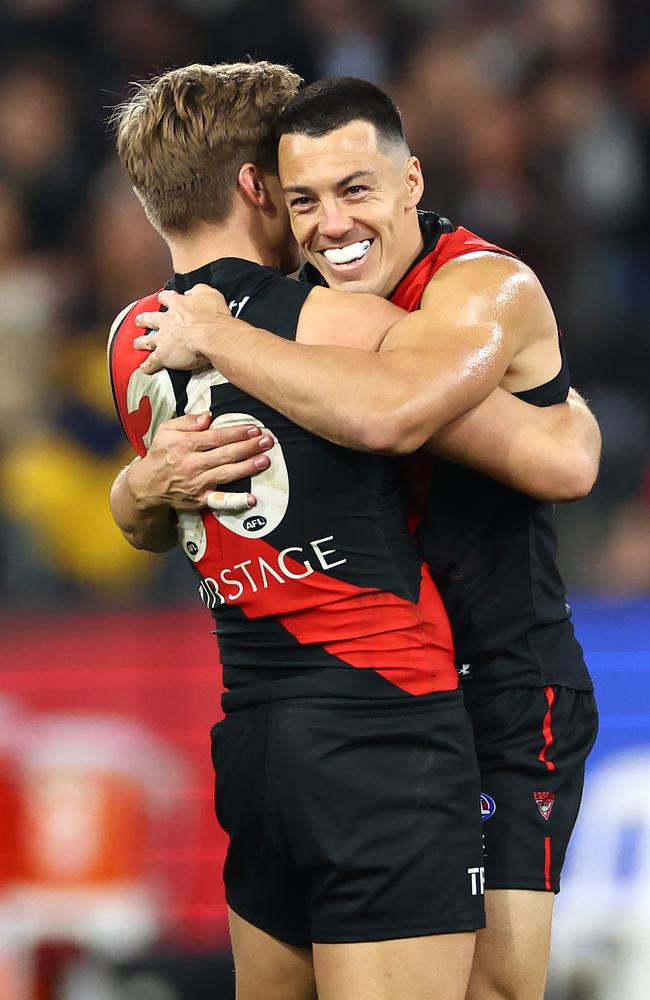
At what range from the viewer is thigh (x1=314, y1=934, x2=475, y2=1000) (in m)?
2.20

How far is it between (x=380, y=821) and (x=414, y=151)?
4.52 meters

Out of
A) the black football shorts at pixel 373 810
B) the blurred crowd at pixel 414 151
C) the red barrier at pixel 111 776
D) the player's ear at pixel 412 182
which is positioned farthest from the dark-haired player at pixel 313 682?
the blurred crowd at pixel 414 151

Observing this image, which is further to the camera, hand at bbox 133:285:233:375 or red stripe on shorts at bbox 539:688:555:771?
red stripe on shorts at bbox 539:688:555:771

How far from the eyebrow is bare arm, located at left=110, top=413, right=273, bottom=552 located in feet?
1.49

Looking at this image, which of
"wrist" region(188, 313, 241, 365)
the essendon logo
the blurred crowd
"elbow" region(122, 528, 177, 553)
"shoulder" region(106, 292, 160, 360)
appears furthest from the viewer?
the blurred crowd

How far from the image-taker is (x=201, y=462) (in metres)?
2.38

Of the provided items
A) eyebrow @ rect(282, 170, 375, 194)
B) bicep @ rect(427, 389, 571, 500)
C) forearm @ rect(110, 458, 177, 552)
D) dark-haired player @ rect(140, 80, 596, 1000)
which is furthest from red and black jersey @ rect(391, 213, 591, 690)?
forearm @ rect(110, 458, 177, 552)

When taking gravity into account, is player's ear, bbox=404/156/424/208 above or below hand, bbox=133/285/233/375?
above

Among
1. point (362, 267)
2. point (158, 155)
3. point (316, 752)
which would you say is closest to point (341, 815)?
point (316, 752)

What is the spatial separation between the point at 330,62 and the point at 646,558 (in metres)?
2.91

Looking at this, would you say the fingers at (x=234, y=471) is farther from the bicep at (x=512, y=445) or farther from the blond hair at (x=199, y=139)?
the blond hair at (x=199, y=139)

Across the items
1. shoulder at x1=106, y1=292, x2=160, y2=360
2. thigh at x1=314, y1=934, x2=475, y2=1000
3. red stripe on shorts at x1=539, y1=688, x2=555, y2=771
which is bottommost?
thigh at x1=314, y1=934, x2=475, y2=1000

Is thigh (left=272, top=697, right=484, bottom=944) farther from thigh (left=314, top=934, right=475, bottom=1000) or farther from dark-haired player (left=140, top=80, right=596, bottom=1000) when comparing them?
dark-haired player (left=140, top=80, right=596, bottom=1000)

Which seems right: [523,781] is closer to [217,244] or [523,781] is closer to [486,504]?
[486,504]
